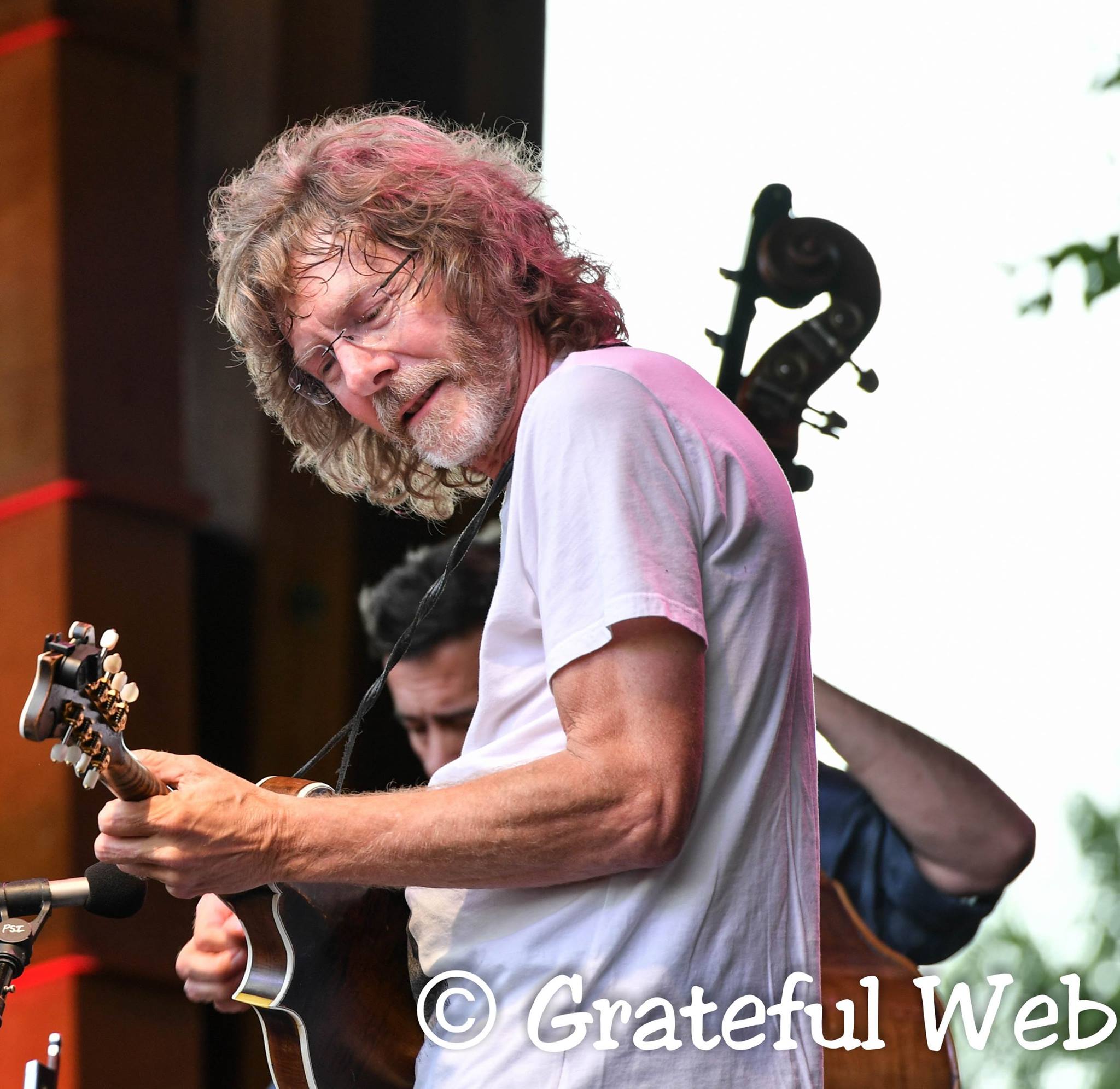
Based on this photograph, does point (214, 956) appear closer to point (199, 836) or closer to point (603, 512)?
point (199, 836)

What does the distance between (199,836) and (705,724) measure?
19.4 inches

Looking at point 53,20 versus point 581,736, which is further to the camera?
point 53,20

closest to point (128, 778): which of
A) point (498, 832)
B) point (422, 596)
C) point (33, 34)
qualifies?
point (498, 832)

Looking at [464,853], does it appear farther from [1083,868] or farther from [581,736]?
[1083,868]

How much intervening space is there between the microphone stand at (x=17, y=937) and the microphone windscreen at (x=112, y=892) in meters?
0.05

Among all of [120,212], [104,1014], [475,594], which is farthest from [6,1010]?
[120,212]

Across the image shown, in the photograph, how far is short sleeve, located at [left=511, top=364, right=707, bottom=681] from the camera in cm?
144

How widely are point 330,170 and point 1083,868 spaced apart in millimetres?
2393

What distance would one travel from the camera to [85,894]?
1.73 meters

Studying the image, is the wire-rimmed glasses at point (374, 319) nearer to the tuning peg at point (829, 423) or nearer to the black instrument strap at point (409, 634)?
the black instrument strap at point (409, 634)

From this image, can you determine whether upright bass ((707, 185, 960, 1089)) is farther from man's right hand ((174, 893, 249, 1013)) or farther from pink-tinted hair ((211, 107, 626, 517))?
man's right hand ((174, 893, 249, 1013))

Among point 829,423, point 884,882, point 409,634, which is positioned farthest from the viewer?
point 884,882

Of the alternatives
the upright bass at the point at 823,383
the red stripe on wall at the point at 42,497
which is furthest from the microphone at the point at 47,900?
the red stripe on wall at the point at 42,497

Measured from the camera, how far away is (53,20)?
370cm
